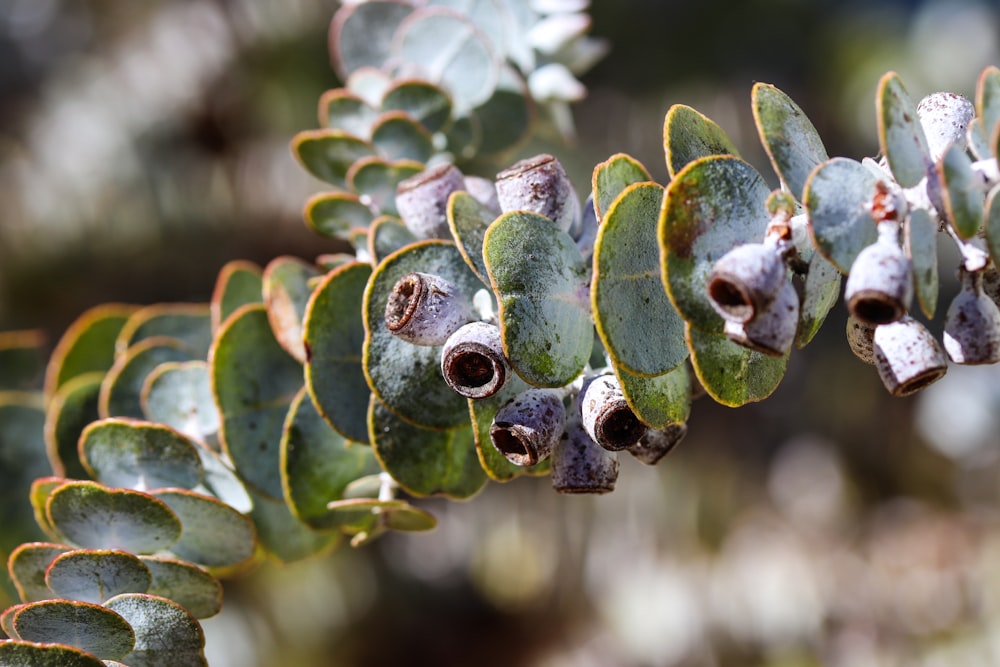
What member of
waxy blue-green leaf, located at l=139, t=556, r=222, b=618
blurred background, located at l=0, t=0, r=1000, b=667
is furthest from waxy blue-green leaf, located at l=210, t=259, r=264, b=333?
blurred background, located at l=0, t=0, r=1000, b=667

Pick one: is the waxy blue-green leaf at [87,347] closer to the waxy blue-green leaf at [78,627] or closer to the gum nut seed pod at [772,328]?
the waxy blue-green leaf at [78,627]

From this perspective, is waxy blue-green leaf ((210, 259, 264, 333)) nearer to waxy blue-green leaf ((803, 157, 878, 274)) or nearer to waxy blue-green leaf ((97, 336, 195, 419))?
waxy blue-green leaf ((97, 336, 195, 419))

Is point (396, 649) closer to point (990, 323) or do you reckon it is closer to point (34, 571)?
point (34, 571)

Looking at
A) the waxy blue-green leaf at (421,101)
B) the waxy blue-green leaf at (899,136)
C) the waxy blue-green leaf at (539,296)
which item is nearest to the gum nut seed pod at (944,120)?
the waxy blue-green leaf at (899,136)

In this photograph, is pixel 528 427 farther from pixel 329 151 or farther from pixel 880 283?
pixel 329 151

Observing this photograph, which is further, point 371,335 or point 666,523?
point 666,523

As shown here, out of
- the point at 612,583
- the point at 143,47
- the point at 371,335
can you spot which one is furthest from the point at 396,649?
the point at 371,335
